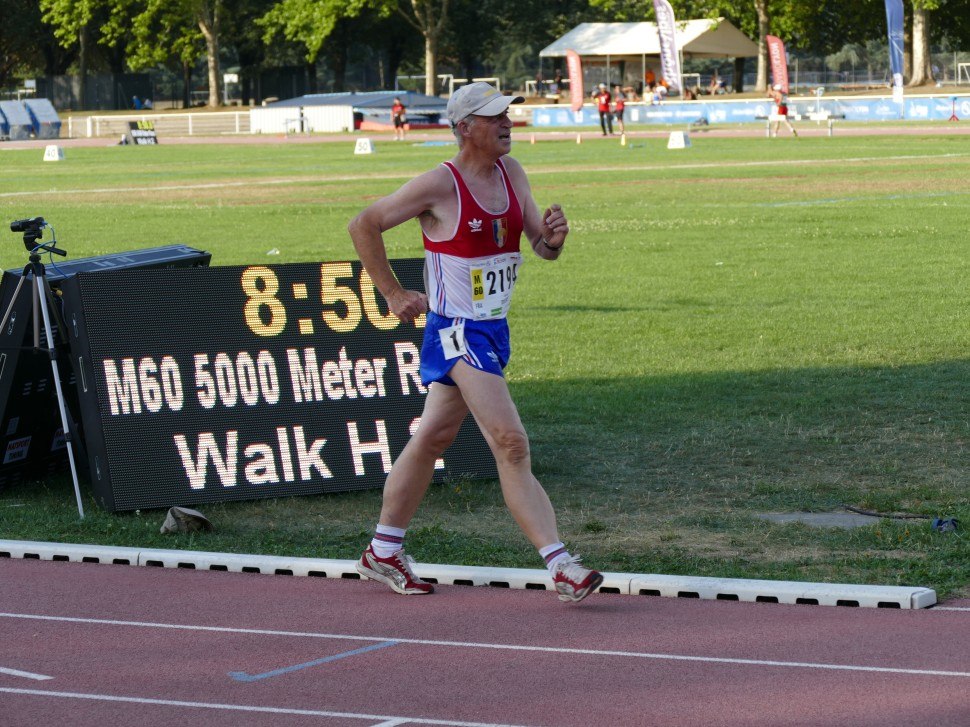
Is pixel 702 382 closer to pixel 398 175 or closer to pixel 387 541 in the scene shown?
pixel 387 541

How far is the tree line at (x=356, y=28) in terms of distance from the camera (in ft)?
293

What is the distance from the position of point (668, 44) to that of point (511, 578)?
6618 centimetres

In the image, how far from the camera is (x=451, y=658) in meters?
5.73

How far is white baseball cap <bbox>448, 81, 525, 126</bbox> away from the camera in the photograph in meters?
6.22

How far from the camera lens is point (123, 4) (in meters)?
97.4

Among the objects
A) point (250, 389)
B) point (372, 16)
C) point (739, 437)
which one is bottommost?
point (739, 437)

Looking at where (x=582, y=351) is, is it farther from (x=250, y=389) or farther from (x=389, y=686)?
(x=389, y=686)

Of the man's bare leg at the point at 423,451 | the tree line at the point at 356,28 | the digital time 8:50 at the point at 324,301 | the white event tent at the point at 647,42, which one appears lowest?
the man's bare leg at the point at 423,451

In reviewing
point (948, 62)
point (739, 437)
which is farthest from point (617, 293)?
point (948, 62)

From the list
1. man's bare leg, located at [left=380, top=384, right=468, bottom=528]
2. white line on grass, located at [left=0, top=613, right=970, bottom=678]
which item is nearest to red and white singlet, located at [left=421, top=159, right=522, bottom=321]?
man's bare leg, located at [left=380, top=384, right=468, bottom=528]

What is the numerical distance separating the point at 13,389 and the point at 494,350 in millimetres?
3219

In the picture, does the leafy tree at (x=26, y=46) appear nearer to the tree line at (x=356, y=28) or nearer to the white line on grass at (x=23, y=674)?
the tree line at (x=356, y=28)

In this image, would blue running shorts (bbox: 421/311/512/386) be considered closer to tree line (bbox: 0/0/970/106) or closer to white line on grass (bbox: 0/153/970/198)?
white line on grass (bbox: 0/153/970/198)

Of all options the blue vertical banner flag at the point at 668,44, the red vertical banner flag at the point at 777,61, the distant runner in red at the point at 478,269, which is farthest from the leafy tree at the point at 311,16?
the distant runner in red at the point at 478,269
